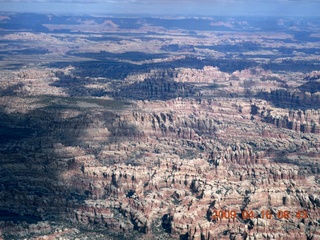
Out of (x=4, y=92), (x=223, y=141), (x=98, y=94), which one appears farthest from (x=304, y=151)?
(x=4, y=92)

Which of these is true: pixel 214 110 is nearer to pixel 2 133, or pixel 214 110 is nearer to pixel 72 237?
pixel 2 133

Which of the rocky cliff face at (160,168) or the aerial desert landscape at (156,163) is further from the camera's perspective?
the rocky cliff face at (160,168)
